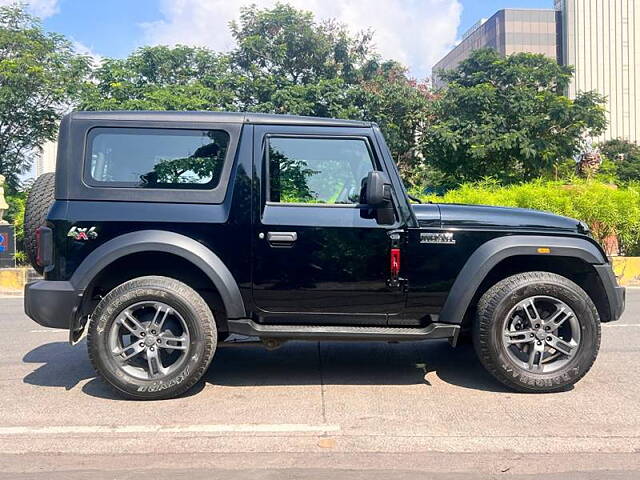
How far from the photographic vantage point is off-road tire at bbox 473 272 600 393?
4430 mm

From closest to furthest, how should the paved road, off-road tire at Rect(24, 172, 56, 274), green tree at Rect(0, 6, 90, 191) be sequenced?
the paved road < off-road tire at Rect(24, 172, 56, 274) < green tree at Rect(0, 6, 90, 191)

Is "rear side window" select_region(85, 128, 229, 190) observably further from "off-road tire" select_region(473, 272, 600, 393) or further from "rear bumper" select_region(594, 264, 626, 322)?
"rear bumper" select_region(594, 264, 626, 322)

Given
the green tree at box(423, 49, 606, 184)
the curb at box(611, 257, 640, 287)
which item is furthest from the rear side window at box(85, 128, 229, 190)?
the green tree at box(423, 49, 606, 184)

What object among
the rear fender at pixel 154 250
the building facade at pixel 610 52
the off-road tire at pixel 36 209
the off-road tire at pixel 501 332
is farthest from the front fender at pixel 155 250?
the building facade at pixel 610 52

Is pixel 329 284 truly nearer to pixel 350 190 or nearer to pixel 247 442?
pixel 350 190

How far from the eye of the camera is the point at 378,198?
4250 millimetres

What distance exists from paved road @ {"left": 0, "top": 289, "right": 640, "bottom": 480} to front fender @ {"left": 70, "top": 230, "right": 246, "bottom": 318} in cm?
89

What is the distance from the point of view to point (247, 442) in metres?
3.64

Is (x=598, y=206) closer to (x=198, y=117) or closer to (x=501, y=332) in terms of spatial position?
(x=501, y=332)

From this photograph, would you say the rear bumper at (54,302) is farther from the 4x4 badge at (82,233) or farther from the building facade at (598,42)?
the building facade at (598,42)

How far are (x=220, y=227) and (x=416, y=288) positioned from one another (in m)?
1.51

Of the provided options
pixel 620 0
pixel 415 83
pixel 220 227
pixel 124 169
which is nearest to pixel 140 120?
pixel 124 169

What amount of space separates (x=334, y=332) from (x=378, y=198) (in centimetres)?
104

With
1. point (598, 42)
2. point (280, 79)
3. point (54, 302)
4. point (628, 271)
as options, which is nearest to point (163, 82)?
point (280, 79)
